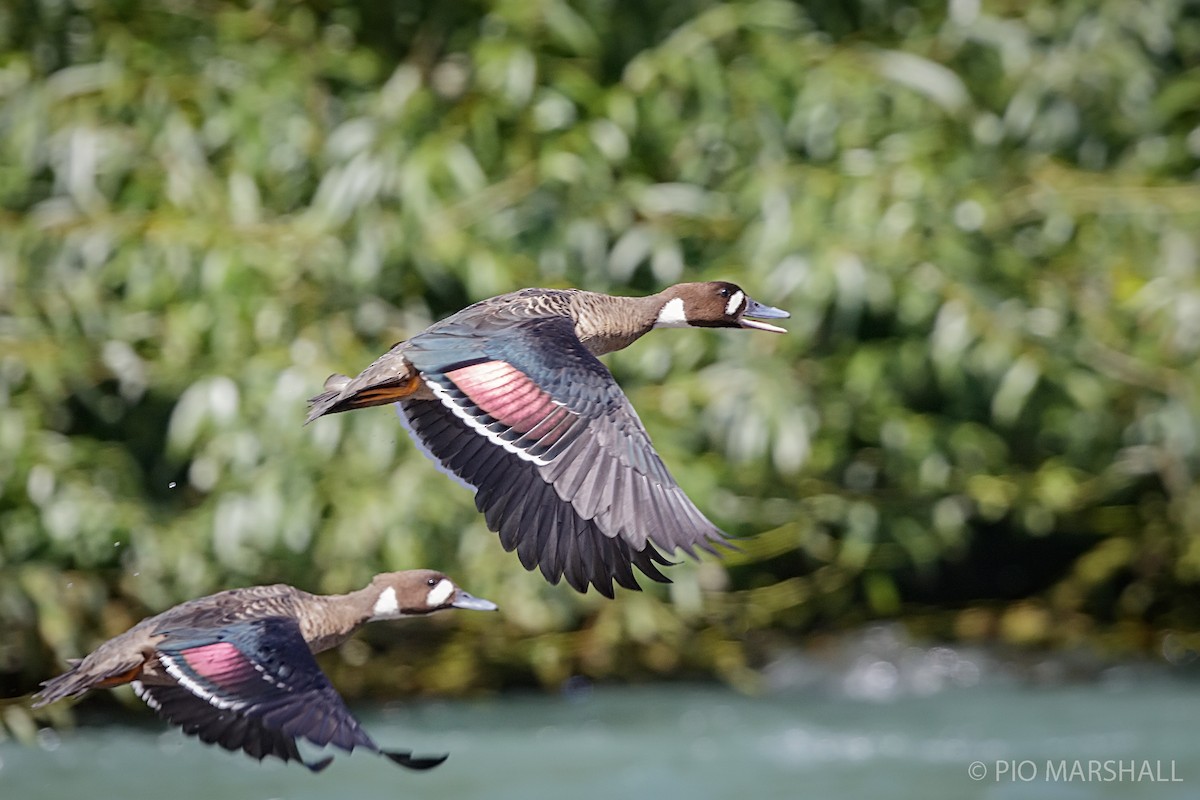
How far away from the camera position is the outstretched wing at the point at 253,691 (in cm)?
283

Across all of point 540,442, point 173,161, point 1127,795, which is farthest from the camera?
point 173,161

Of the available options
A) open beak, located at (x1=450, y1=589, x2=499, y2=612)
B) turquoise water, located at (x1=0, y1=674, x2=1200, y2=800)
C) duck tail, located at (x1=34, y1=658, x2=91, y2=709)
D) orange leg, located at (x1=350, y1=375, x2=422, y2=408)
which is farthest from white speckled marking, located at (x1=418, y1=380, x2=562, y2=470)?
turquoise water, located at (x1=0, y1=674, x2=1200, y2=800)

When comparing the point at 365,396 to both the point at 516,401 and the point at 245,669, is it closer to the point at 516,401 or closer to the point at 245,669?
the point at 516,401

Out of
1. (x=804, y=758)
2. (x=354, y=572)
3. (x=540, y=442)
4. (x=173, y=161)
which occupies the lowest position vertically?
(x=804, y=758)

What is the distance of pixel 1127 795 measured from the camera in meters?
5.10

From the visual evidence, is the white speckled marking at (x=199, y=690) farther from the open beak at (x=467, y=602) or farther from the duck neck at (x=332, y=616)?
the open beak at (x=467, y=602)

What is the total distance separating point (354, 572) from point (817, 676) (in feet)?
4.46

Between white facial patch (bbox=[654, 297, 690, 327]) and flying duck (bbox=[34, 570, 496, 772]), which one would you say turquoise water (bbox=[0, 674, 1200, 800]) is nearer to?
flying duck (bbox=[34, 570, 496, 772])

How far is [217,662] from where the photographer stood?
2.98m

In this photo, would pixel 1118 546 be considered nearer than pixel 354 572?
No

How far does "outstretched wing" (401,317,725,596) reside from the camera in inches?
108

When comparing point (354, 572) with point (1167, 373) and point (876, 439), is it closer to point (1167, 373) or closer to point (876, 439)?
point (876, 439)

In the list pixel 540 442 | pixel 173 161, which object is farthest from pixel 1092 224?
pixel 540 442

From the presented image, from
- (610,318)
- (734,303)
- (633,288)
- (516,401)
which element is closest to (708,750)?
(633,288)
